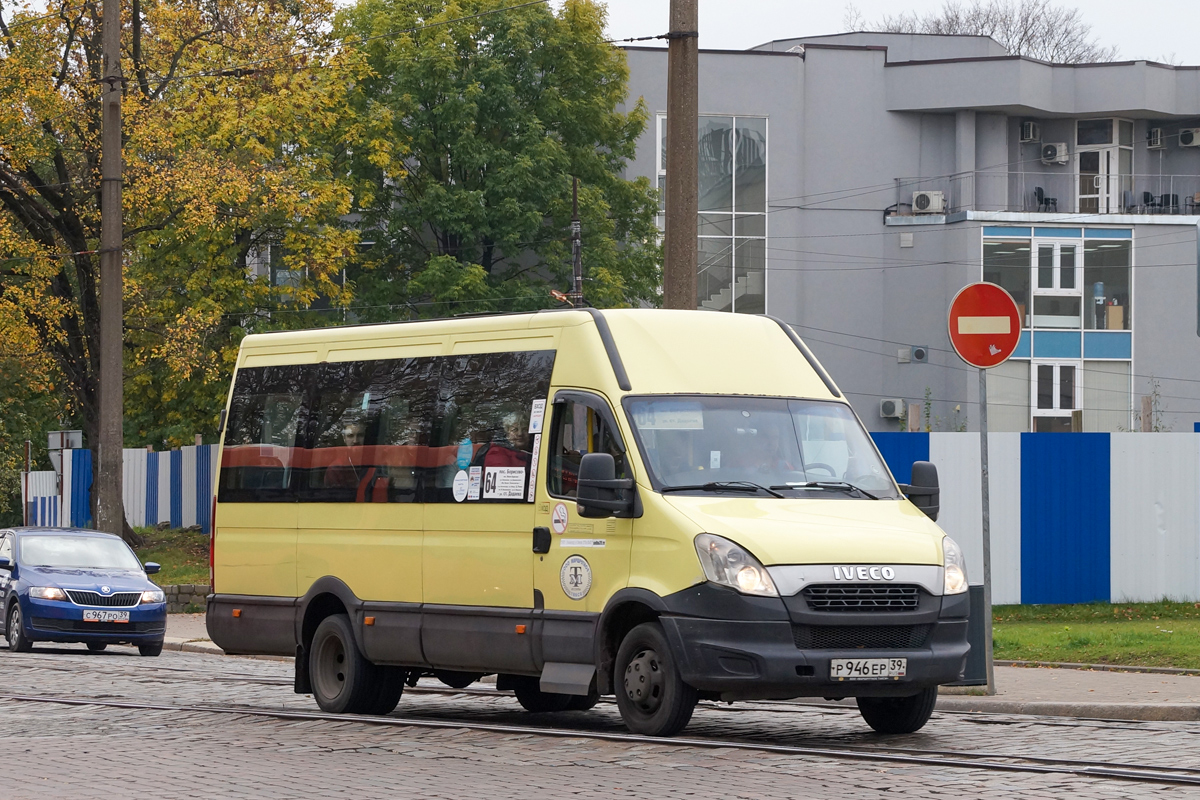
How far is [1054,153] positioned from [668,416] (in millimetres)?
43754

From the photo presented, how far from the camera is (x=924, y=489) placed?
37.7 ft

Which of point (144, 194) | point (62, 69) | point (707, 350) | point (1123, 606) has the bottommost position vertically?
point (1123, 606)

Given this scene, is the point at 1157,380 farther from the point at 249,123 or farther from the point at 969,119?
the point at 249,123

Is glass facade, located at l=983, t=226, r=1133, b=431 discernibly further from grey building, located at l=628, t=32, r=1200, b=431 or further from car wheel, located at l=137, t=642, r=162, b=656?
car wheel, located at l=137, t=642, r=162, b=656

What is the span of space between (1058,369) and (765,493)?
41.1m

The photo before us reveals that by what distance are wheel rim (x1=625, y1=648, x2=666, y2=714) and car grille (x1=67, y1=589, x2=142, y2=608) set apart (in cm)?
1296

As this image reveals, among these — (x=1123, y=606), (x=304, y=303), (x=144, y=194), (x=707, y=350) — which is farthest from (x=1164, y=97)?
(x=707, y=350)

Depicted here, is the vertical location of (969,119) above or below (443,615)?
above

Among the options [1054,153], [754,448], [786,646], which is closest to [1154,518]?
[754,448]

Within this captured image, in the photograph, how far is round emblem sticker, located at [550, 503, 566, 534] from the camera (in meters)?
11.3

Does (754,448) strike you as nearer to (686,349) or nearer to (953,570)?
(686,349)

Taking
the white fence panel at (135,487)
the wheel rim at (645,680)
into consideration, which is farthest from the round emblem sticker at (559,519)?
the white fence panel at (135,487)

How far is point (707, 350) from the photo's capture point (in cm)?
1166

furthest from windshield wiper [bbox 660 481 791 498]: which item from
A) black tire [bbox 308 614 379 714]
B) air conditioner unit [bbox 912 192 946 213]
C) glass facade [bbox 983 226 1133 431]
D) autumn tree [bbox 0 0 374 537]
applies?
air conditioner unit [bbox 912 192 946 213]
